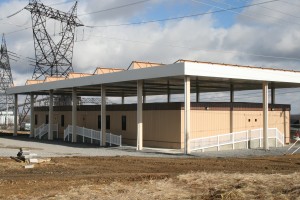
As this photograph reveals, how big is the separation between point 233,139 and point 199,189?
16.2m

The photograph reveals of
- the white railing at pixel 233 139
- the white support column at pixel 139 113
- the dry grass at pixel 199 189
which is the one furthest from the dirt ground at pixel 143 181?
the white support column at pixel 139 113

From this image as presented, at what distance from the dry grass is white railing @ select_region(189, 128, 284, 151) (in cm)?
1190

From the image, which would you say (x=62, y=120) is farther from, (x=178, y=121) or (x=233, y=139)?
(x=233, y=139)

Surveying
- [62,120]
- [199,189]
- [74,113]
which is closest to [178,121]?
[74,113]

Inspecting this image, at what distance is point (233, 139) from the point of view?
27375mm

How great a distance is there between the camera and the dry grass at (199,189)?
10.2 metres

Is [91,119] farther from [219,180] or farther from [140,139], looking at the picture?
[219,180]

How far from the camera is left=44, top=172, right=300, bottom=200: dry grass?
10.2 meters

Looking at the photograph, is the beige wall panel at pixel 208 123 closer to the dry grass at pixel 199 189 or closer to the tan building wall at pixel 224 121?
the tan building wall at pixel 224 121

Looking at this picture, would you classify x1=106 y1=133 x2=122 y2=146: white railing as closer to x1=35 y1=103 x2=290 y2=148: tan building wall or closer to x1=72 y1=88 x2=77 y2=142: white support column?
x1=35 y1=103 x2=290 y2=148: tan building wall

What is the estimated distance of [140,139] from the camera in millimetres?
26734

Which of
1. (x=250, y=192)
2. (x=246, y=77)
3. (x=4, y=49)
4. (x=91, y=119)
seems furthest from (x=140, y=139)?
(x=4, y=49)

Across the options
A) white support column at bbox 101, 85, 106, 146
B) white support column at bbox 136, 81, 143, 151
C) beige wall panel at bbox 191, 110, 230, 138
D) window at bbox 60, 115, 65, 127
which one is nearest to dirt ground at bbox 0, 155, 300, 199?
white support column at bbox 136, 81, 143, 151

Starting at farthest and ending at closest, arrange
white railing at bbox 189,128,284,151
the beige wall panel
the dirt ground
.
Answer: the beige wall panel → white railing at bbox 189,128,284,151 → the dirt ground
